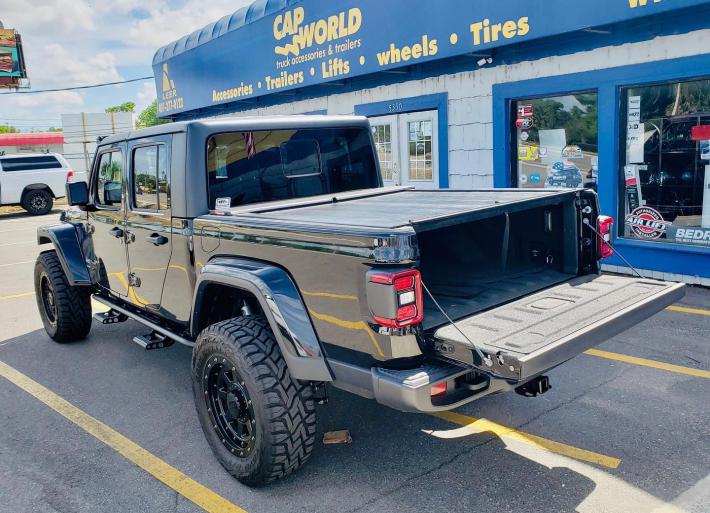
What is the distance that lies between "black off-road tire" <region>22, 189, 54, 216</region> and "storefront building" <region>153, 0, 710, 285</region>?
11.5 meters

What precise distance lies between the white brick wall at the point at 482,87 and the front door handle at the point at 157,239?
585cm

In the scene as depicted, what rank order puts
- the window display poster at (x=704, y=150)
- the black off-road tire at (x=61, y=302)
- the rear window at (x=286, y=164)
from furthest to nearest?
the window display poster at (x=704, y=150)
the black off-road tire at (x=61, y=302)
the rear window at (x=286, y=164)

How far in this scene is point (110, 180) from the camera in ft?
17.3

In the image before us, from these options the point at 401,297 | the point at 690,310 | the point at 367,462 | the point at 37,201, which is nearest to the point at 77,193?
the point at 367,462

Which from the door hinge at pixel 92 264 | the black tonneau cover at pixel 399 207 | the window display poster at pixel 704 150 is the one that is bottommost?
the door hinge at pixel 92 264

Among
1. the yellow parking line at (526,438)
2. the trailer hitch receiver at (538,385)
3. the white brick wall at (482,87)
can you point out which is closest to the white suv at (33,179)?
the white brick wall at (482,87)

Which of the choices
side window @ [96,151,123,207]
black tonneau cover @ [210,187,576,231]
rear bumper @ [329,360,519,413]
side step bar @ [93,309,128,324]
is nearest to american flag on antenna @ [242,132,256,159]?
black tonneau cover @ [210,187,576,231]

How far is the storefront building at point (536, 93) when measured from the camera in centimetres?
721

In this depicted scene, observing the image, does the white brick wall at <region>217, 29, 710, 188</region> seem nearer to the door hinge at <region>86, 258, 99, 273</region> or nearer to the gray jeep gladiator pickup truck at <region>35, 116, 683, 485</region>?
the gray jeep gladiator pickup truck at <region>35, 116, 683, 485</region>

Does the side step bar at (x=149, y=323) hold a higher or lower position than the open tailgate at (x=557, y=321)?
lower

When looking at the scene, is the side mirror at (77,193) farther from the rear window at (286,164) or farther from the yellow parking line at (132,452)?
the rear window at (286,164)

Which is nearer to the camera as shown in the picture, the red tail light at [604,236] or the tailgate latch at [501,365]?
the tailgate latch at [501,365]

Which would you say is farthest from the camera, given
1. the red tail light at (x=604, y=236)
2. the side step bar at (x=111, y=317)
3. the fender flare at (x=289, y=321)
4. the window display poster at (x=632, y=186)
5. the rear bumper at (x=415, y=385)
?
the window display poster at (x=632, y=186)

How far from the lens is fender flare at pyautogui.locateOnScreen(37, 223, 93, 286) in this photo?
566 centimetres
